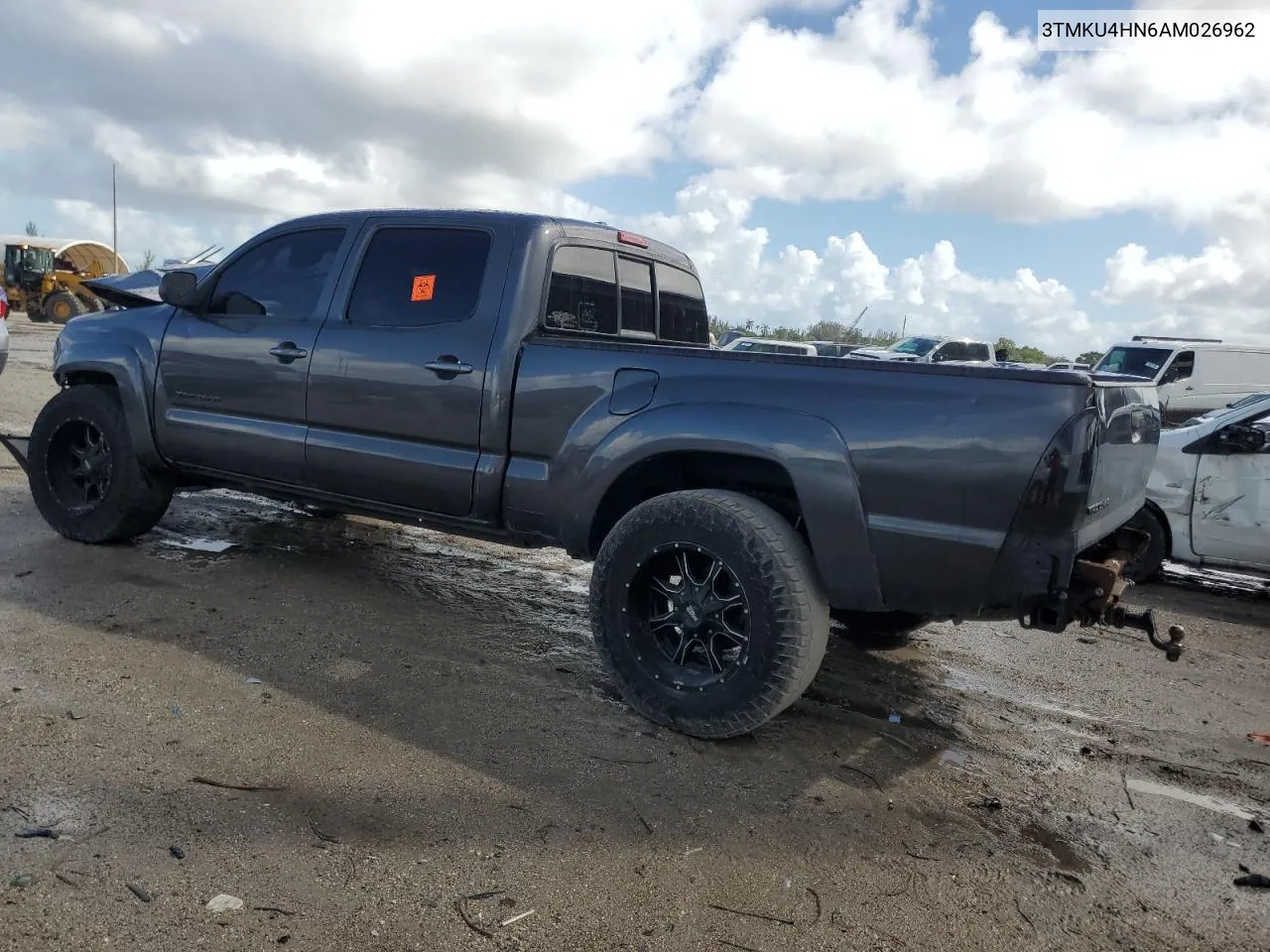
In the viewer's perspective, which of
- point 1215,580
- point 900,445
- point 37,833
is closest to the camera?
point 37,833

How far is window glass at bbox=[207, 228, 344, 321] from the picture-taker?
451cm

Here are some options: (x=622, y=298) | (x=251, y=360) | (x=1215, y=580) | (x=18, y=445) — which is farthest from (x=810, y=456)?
(x=1215, y=580)

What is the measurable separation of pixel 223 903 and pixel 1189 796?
3081 mm

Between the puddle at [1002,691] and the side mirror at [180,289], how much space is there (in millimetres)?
4162

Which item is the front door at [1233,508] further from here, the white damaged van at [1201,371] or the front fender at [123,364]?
the white damaged van at [1201,371]

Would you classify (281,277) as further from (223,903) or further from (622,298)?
(223,903)

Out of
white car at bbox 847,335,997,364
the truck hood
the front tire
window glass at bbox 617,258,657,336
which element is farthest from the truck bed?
A: white car at bbox 847,335,997,364

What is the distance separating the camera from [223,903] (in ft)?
7.38

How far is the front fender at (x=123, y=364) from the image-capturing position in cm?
490

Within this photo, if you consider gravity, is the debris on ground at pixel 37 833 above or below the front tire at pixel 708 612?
below

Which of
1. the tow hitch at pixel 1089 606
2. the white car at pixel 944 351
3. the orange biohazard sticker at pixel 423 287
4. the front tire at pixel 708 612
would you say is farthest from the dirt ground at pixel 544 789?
the white car at pixel 944 351

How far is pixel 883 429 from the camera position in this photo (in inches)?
118

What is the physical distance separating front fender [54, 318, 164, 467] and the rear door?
1.19 m

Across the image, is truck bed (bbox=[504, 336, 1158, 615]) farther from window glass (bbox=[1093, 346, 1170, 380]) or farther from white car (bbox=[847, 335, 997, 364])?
white car (bbox=[847, 335, 997, 364])
